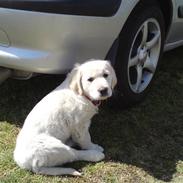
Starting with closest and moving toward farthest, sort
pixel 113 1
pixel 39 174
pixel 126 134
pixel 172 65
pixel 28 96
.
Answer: pixel 39 174
pixel 113 1
pixel 126 134
pixel 28 96
pixel 172 65

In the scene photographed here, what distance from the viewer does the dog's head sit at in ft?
12.0

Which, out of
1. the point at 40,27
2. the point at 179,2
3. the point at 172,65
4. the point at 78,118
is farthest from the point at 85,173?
the point at 172,65

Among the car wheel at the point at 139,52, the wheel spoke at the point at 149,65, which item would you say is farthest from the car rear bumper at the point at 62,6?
Answer: the wheel spoke at the point at 149,65

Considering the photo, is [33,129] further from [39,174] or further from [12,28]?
[12,28]

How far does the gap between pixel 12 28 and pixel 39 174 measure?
3.45 feet

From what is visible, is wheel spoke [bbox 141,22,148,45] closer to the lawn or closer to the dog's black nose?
the lawn

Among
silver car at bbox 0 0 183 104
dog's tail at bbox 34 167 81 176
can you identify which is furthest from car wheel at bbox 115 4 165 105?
dog's tail at bbox 34 167 81 176

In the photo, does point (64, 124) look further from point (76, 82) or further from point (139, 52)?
point (139, 52)

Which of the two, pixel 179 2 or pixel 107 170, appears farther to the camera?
pixel 179 2

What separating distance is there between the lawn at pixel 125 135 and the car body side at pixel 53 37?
605 mm

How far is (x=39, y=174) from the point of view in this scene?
360cm

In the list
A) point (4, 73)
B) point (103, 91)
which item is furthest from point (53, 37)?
point (4, 73)

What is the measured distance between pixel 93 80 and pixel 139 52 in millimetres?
948

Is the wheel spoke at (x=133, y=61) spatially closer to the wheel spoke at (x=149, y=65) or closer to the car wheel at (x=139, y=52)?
the car wheel at (x=139, y=52)
